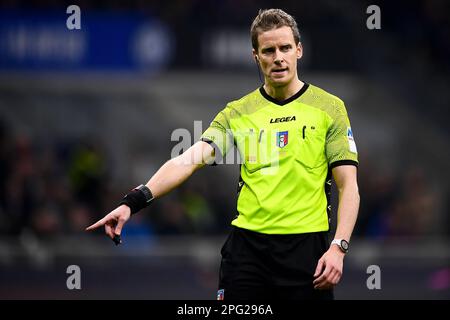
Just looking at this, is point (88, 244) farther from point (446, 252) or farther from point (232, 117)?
point (232, 117)

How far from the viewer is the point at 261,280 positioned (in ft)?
18.9

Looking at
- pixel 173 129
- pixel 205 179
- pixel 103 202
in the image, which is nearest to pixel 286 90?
pixel 103 202

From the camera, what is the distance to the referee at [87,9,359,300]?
18.8ft

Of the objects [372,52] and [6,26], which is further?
[372,52]

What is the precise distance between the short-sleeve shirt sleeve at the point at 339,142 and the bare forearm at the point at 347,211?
16cm

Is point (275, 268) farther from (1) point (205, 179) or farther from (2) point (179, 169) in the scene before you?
(1) point (205, 179)

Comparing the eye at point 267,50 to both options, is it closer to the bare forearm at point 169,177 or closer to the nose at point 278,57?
the nose at point 278,57

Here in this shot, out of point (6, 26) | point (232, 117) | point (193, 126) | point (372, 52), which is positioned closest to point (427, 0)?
point (372, 52)

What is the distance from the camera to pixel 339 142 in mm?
5750

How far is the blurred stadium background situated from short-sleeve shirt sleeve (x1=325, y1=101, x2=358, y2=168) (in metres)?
7.03

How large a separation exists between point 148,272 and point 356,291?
118 inches

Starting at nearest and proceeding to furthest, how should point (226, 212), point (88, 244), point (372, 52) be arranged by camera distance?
point (88, 244) → point (226, 212) → point (372, 52)
